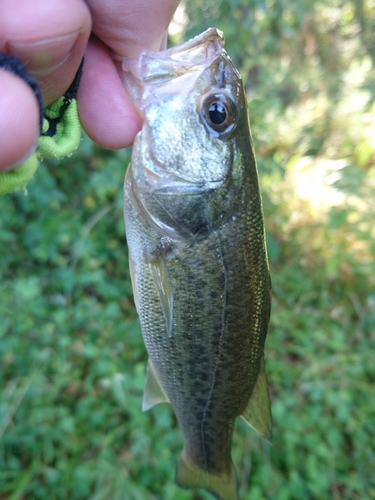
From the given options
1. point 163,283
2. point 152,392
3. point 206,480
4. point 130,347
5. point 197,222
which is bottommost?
point 130,347

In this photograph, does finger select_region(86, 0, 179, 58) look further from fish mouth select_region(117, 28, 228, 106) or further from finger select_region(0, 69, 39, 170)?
finger select_region(0, 69, 39, 170)

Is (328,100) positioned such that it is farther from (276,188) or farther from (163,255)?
(163,255)

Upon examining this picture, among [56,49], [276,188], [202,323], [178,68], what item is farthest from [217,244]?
[276,188]

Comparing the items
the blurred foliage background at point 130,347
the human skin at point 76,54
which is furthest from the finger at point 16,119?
the blurred foliage background at point 130,347

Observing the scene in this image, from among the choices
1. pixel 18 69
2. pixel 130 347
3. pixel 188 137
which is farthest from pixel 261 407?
pixel 130 347

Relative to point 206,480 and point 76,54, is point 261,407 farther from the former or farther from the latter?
point 76,54

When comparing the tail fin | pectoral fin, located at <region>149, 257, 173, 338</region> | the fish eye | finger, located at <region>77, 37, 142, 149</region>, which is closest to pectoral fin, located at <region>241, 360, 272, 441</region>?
the tail fin
